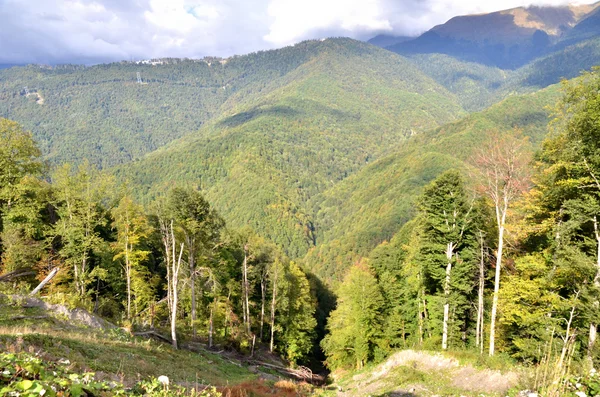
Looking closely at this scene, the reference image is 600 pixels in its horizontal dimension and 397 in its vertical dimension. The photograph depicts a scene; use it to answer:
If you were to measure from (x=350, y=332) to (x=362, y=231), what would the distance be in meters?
101

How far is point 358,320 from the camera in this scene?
3278 centimetres

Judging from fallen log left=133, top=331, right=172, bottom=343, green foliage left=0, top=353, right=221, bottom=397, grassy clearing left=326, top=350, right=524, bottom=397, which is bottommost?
grassy clearing left=326, top=350, right=524, bottom=397

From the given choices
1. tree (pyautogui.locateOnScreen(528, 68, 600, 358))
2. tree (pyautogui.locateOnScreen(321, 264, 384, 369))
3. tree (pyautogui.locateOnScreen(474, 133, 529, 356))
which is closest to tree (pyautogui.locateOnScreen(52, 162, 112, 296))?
tree (pyautogui.locateOnScreen(321, 264, 384, 369))

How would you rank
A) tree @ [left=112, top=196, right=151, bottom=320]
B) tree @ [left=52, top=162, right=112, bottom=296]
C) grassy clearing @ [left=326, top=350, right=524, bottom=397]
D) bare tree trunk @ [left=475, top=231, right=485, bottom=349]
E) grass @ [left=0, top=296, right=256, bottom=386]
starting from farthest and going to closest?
1. tree @ [left=112, top=196, right=151, bottom=320]
2. tree @ [left=52, top=162, right=112, bottom=296]
3. bare tree trunk @ [left=475, top=231, right=485, bottom=349]
4. grassy clearing @ [left=326, top=350, right=524, bottom=397]
5. grass @ [left=0, top=296, right=256, bottom=386]

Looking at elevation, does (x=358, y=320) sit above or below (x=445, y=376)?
below

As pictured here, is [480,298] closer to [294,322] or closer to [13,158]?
[294,322]

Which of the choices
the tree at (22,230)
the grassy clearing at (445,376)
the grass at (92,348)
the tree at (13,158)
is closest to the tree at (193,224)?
the grass at (92,348)

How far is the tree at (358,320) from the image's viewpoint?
107ft

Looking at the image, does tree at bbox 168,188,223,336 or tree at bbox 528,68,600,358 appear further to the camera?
tree at bbox 168,188,223,336

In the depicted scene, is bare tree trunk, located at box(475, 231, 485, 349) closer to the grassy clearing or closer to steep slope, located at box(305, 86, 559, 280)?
the grassy clearing

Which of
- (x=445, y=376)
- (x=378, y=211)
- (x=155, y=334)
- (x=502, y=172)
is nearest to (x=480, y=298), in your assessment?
(x=445, y=376)

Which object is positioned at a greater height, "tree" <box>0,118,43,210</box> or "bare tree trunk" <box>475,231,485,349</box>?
"tree" <box>0,118,43,210</box>

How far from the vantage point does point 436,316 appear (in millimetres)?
25844

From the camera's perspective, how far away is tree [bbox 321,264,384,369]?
107 ft
